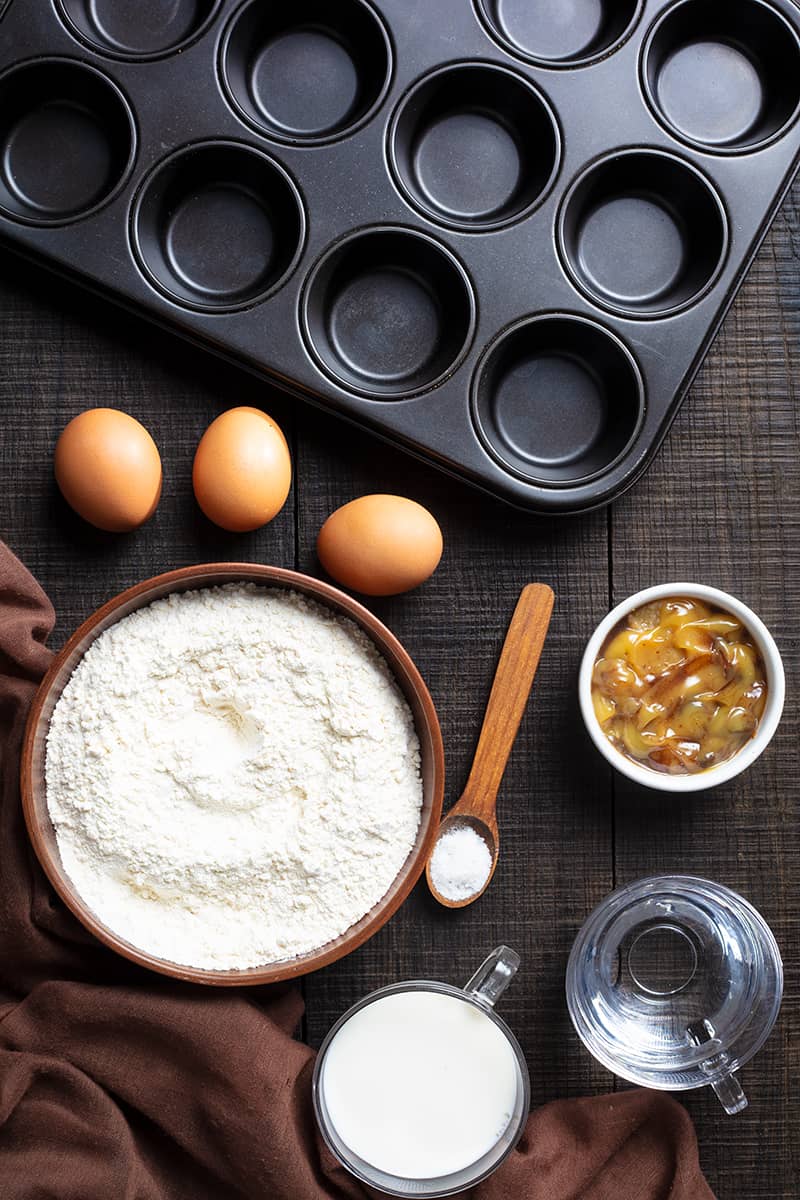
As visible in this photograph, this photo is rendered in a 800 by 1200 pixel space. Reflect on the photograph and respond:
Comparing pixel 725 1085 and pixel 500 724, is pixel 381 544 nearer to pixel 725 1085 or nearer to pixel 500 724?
pixel 500 724

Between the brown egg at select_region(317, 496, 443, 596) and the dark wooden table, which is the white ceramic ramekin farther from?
the brown egg at select_region(317, 496, 443, 596)

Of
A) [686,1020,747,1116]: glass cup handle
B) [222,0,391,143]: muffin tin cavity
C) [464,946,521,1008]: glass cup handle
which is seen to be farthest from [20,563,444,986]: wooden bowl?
[222,0,391,143]: muffin tin cavity

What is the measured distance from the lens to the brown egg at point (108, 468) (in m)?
1.12

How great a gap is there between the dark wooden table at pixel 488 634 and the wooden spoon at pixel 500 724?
2cm

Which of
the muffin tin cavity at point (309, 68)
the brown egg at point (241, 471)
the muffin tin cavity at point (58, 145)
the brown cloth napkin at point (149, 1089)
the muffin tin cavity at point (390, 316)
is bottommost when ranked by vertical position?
the brown cloth napkin at point (149, 1089)

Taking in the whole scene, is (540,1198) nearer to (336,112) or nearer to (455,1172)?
(455,1172)

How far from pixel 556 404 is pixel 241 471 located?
38cm

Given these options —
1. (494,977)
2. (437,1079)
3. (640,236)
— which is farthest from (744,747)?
(640,236)

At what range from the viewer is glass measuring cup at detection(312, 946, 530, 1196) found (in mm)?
1097

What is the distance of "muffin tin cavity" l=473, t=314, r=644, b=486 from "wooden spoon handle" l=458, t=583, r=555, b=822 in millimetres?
147

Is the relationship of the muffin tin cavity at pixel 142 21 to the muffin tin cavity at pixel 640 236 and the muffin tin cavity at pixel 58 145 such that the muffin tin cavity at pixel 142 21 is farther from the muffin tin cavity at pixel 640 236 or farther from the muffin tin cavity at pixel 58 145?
the muffin tin cavity at pixel 640 236

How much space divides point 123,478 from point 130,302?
0.20 meters

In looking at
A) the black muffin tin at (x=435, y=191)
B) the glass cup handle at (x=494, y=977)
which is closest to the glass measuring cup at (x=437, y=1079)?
the glass cup handle at (x=494, y=977)

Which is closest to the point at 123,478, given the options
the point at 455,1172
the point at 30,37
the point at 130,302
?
the point at 130,302
